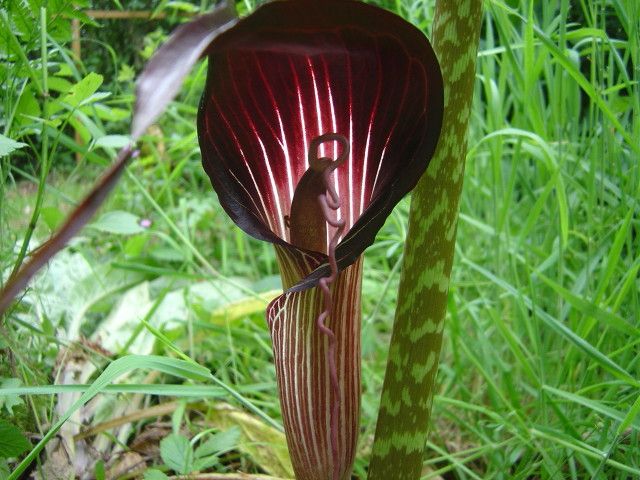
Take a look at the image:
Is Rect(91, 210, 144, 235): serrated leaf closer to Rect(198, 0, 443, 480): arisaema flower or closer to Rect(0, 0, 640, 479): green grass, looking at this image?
Rect(0, 0, 640, 479): green grass

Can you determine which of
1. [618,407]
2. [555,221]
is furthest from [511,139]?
[618,407]

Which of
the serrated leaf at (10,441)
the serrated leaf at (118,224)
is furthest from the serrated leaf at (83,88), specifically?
the serrated leaf at (10,441)

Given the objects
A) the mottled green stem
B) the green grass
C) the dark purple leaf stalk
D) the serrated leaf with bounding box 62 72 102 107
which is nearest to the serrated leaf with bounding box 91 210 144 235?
the green grass

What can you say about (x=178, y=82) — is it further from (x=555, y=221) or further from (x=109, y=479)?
(x=555, y=221)

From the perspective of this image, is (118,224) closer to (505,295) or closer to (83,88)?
(83,88)

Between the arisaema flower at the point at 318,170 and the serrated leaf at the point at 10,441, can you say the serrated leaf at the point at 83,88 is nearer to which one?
the arisaema flower at the point at 318,170

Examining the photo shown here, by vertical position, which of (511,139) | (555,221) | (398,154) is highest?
(398,154)
